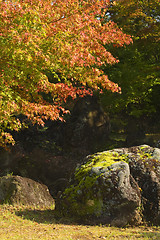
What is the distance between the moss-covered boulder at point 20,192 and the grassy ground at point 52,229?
0.85 m

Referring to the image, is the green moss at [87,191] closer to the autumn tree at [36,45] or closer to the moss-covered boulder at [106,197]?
the moss-covered boulder at [106,197]

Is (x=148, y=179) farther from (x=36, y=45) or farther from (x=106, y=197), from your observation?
(x=36, y=45)

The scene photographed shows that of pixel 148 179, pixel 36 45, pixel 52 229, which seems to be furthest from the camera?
pixel 148 179

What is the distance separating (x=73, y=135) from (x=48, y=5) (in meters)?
9.86

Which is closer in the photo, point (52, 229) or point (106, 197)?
point (52, 229)

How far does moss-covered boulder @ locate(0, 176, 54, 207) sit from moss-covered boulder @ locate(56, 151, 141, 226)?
1.80 metres

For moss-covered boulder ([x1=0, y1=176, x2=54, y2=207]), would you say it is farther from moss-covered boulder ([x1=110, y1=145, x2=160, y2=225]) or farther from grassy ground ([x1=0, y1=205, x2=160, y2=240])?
moss-covered boulder ([x1=110, y1=145, x2=160, y2=225])

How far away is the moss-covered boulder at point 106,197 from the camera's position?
7.39m

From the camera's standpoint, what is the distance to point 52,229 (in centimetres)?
684

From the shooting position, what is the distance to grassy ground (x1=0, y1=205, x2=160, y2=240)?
6.33 meters

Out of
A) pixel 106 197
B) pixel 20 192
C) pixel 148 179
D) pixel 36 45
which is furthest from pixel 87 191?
pixel 36 45

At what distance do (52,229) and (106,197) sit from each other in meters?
1.59

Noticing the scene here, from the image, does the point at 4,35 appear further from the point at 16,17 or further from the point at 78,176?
the point at 78,176

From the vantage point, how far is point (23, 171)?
14945mm
